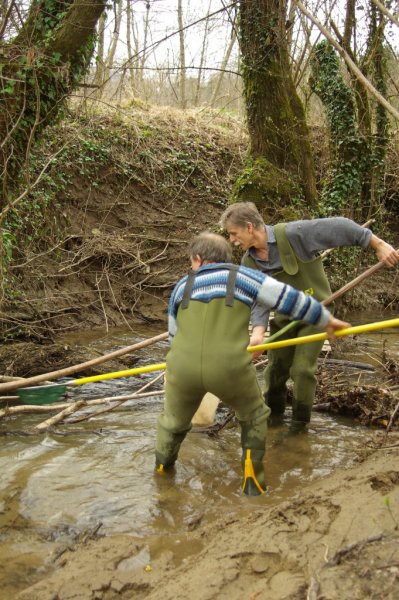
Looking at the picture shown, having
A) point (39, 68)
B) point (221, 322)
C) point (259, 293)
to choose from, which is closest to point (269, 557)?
point (221, 322)

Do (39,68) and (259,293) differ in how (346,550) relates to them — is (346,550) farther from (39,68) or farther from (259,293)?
(39,68)

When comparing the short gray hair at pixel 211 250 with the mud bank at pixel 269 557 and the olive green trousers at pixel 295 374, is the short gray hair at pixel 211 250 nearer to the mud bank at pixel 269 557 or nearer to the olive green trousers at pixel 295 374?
the olive green trousers at pixel 295 374

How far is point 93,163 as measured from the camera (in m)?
12.6

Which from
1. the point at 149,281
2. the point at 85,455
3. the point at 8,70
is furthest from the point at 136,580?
the point at 149,281

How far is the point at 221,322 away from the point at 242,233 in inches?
43.4

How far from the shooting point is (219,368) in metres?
3.71

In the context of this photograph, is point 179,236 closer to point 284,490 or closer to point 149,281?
point 149,281

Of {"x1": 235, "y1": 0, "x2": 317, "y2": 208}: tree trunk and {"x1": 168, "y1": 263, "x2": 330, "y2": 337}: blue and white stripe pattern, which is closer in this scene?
{"x1": 168, "y1": 263, "x2": 330, "y2": 337}: blue and white stripe pattern

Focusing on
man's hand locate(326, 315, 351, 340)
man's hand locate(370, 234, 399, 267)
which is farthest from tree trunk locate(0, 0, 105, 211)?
man's hand locate(326, 315, 351, 340)

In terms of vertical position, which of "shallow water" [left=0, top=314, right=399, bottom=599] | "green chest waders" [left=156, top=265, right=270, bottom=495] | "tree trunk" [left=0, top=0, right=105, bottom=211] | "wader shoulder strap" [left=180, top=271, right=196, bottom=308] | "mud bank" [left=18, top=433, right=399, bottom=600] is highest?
"tree trunk" [left=0, top=0, right=105, bottom=211]

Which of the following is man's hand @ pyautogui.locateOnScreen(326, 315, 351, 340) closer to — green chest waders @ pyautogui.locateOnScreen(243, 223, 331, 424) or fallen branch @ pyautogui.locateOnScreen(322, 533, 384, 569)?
green chest waders @ pyautogui.locateOnScreen(243, 223, 331, 424)

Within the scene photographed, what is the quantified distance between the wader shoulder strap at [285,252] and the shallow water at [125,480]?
1582 mm

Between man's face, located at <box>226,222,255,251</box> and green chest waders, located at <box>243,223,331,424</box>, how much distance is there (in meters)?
0.28

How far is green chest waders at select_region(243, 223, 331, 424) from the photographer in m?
4.83
